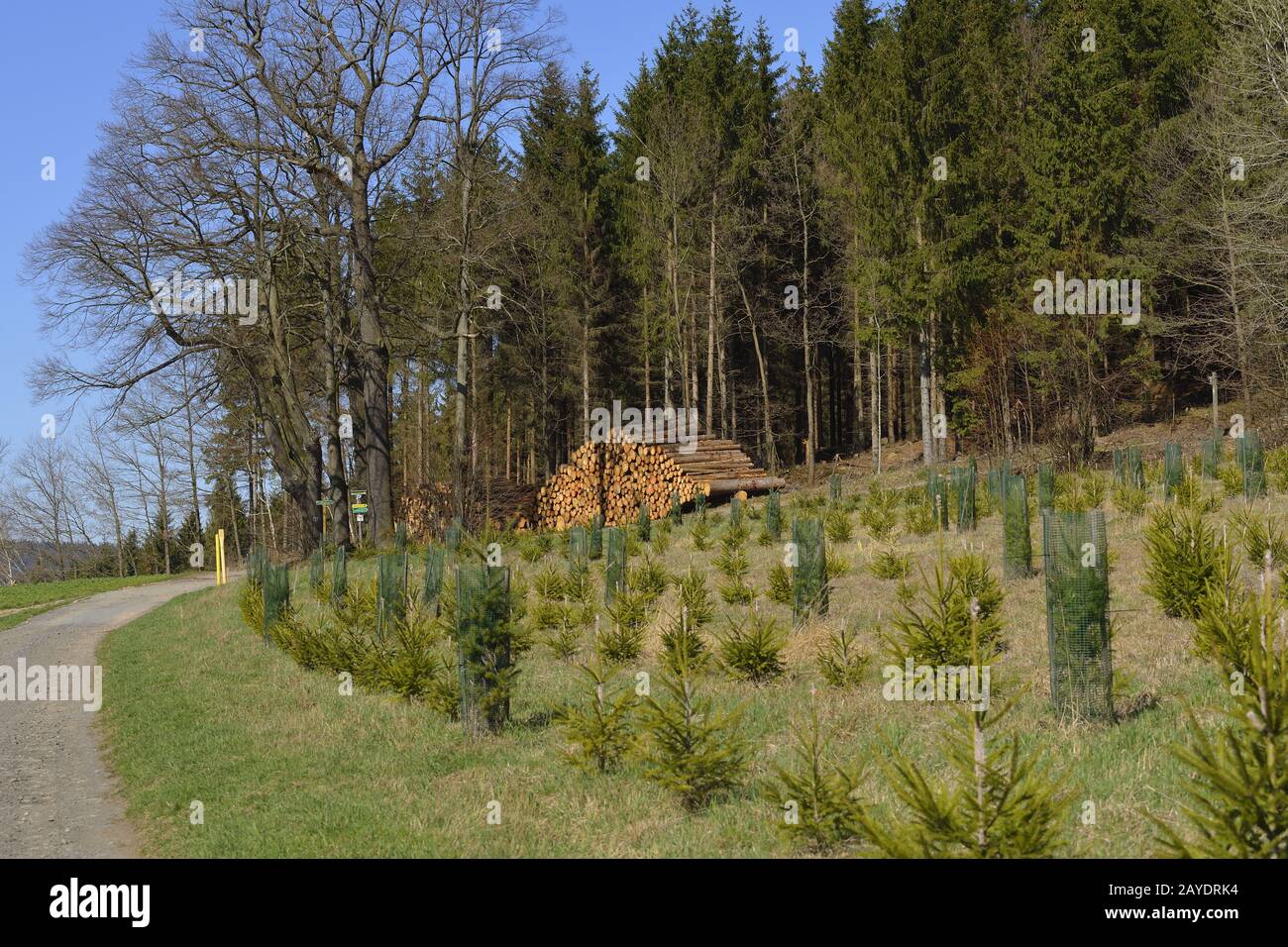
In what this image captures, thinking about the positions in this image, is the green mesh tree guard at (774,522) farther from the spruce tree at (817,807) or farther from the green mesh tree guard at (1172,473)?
the spruce tree at (817,807)

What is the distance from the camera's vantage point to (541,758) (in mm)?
7477

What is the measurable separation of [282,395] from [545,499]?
8320 millimetres

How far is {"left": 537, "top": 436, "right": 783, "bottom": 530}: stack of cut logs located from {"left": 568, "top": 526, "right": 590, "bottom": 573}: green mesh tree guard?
29.3ft

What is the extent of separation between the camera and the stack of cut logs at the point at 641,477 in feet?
92.8

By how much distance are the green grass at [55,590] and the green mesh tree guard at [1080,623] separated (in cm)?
2751

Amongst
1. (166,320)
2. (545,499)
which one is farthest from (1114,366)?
(166,320)

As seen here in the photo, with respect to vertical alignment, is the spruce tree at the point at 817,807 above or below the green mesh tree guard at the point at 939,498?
below

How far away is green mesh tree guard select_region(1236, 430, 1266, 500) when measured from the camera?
51.7ft

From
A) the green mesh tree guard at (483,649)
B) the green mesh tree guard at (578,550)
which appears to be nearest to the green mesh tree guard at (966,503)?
the green mesh tree guard at (578,550)
